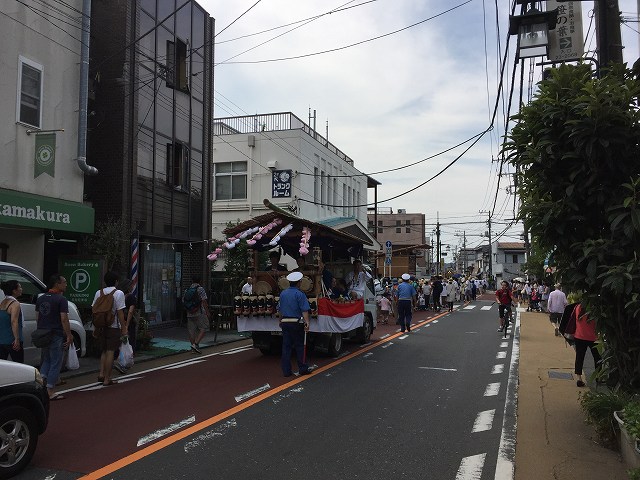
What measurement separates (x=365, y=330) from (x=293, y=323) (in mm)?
5050

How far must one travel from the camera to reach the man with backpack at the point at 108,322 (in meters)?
8.61

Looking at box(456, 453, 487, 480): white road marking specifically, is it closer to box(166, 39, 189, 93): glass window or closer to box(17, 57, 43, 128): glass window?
box(17, 57, 43, 128): glass window

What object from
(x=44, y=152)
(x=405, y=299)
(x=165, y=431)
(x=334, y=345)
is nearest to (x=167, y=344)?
(x=334, y=345)

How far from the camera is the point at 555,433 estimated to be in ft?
20.4

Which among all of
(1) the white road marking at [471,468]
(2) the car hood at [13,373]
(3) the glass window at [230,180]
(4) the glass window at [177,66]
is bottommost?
(1) the white road marking at [471,468]

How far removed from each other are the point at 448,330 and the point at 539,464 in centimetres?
1258

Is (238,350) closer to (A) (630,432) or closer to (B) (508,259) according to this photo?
(A) (630,432)

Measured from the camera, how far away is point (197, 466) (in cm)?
499

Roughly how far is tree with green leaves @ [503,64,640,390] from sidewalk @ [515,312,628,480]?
0.83 m

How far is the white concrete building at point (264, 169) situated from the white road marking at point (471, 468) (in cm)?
2021

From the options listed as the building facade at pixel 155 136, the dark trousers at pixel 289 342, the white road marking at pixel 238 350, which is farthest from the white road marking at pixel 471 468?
the building facade at pixel 155 136

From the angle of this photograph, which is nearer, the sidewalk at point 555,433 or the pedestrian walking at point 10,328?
the sidewalk at point 555,433

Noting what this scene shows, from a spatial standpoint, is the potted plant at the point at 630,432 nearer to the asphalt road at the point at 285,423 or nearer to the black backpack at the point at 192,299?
the asphalt road at the point at 285,423

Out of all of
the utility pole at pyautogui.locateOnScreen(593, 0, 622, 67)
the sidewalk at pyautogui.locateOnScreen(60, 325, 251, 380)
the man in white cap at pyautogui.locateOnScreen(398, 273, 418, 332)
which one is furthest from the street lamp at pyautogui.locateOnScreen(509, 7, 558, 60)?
the sidewalk at pyautogui.locateOnScreen(60, 325, 251, 380)
